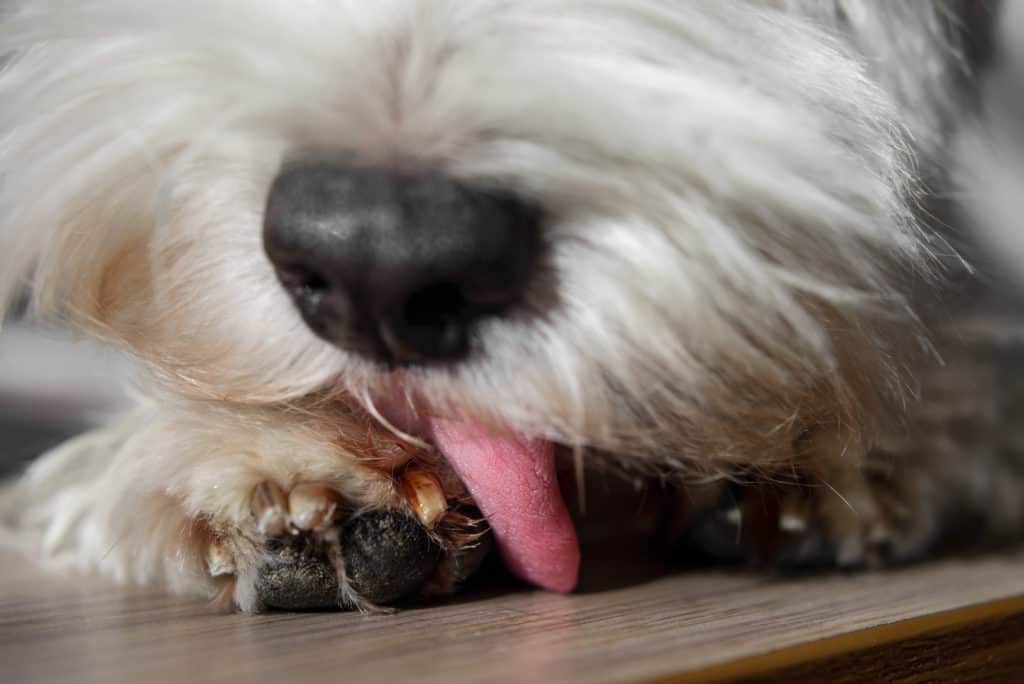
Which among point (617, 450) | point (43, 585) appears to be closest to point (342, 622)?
point (617, 450)

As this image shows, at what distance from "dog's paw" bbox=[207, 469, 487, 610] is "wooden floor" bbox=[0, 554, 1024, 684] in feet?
0.08

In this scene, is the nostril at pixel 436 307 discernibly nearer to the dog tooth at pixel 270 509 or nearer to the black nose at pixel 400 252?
the black nose at pixel 400 252

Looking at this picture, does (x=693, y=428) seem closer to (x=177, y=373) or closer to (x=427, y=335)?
→ (x=427, y=335)

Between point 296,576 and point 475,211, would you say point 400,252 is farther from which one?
point 296,576

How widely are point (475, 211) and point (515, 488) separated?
28cm

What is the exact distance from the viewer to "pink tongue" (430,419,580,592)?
109 centimetres

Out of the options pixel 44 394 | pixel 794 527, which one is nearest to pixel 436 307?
pixel 794 527

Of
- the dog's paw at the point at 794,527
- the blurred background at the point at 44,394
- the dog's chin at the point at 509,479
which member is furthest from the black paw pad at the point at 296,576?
the blurred background at the point at 44,394

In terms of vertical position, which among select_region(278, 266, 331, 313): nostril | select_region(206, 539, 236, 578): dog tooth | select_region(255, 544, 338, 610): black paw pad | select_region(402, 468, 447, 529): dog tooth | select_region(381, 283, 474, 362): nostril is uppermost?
select_region(278, 266, 331, 313): nostril

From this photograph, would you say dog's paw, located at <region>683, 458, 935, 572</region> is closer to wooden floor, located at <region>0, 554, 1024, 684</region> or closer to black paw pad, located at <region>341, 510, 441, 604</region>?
wooden floor, located at <region>0, 554, 1024, 684</region>

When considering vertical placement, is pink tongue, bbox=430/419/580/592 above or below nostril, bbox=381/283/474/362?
below

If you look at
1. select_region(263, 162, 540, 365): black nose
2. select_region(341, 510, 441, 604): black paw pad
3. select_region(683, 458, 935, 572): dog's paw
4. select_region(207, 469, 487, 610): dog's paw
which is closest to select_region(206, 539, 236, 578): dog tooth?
select_region(207, 469, 487, 610): dog's paw

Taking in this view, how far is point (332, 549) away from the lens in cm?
103

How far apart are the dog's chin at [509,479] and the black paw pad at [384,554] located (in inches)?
3.0
